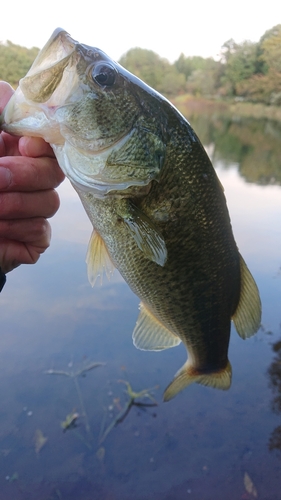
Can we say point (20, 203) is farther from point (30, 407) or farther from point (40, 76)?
point (30, 407)

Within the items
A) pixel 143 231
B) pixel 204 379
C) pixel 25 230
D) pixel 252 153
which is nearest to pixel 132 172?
pixel 143 231

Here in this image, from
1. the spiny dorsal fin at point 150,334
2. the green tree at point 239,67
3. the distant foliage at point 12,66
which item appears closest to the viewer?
the spiny dorsal fin at point 150,334

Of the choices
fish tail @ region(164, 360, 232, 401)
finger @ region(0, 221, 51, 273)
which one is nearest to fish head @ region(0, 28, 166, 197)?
finger @ region(0, 221, 51, 273)

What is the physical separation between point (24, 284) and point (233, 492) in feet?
14.6

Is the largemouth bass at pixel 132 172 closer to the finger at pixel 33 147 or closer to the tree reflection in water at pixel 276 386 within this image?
the finger at pixel 33 147

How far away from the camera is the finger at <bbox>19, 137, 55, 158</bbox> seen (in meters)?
1.49

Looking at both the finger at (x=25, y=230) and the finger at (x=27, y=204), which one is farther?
the finger at (x=25, y=230)

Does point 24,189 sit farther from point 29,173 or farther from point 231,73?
point 231,73

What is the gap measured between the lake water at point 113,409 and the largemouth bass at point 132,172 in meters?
2.65

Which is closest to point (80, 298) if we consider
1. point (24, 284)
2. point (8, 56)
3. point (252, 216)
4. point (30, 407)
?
point (24, 284)

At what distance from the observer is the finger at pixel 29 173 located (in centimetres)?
151

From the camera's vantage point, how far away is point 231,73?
6047 centimetres

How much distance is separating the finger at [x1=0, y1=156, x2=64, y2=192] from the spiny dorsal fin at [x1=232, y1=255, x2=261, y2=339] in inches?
42.2

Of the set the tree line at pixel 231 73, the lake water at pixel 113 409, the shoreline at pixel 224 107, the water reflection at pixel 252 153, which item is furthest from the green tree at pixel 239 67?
the lake water at pixel 113 409
